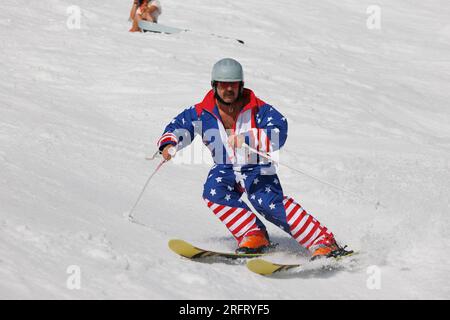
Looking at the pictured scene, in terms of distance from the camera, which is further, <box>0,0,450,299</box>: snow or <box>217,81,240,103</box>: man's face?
<box>217,81,240,103</box>: man's face

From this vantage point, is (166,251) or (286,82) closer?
(166,251)

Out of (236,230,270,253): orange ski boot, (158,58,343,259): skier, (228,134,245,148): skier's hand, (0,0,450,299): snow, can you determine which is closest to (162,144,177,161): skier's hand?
(158,58,343,259): skier

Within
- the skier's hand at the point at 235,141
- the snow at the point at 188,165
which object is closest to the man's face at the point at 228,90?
the skier's hand at the point at 235,141

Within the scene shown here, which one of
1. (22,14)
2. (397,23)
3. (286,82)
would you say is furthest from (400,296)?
(397,23)

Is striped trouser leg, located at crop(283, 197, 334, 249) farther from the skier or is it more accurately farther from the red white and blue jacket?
the red white and blue jacket

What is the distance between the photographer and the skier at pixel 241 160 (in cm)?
525

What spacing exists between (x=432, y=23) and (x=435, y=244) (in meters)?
17.3

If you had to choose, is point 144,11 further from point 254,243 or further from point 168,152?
point 254,243

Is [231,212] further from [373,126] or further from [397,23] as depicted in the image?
[397,23]

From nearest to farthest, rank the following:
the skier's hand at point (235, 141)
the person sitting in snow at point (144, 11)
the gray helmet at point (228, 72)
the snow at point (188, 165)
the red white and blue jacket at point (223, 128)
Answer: the snow at point (188, 165), the skier's hand at point (235, 141), the gray helmet at point (228, 72), the red white and blue jacket at point (223, 128), the person sitting in snow at point (144, 11)

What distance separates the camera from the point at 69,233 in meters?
4.68

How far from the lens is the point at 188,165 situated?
8.16m

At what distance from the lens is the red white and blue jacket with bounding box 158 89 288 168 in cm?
535

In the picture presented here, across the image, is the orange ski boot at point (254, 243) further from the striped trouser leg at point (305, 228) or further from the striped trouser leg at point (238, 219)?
the striped trouser leg at point (305, 228)
